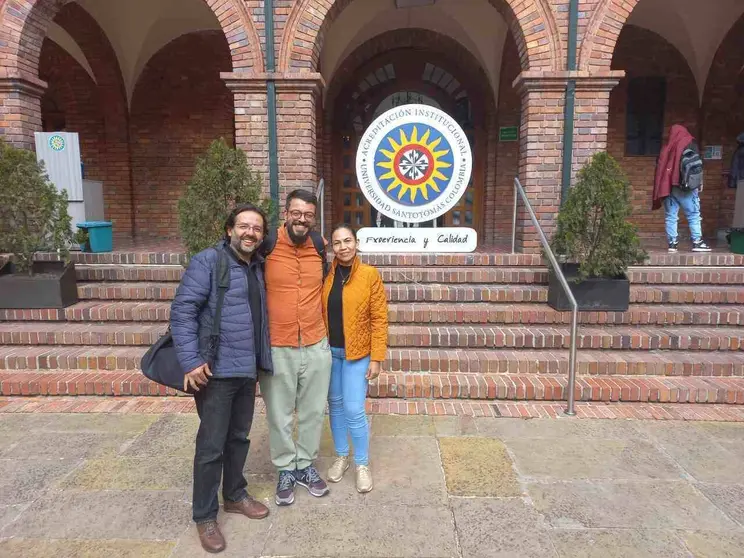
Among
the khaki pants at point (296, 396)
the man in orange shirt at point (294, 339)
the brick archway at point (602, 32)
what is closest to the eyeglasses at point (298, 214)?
the man in orange shirt at point (294, 339)

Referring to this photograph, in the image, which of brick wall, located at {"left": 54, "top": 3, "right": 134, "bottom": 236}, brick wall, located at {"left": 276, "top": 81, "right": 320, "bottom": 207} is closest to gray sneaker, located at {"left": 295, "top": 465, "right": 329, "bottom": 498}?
brick wall, located at {"left": 276, "top": 81, "right": 320, "bottom": 207}

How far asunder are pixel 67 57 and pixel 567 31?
8.64m

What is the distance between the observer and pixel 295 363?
2447 millimetres

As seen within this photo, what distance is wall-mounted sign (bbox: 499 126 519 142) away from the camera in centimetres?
885

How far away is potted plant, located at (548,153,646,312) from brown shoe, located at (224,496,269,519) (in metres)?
3.44

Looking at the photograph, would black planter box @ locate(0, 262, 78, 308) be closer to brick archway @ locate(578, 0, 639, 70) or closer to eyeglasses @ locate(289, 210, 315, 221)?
eyeglasses @ locate(289, 210, 315, 221)

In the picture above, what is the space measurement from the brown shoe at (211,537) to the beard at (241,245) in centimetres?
128

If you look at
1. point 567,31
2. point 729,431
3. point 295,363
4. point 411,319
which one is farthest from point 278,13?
point 729,431

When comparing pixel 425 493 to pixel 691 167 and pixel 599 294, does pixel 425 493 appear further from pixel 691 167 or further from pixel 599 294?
pixel 691 167

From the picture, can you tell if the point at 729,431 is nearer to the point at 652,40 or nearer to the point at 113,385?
the point at 113,385

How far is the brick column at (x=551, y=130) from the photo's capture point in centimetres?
Answer: 544

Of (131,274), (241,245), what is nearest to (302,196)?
(241,245)

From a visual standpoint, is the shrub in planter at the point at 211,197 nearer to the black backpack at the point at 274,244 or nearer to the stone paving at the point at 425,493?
the stone paving at the point at 425,493

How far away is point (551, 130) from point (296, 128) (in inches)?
117
